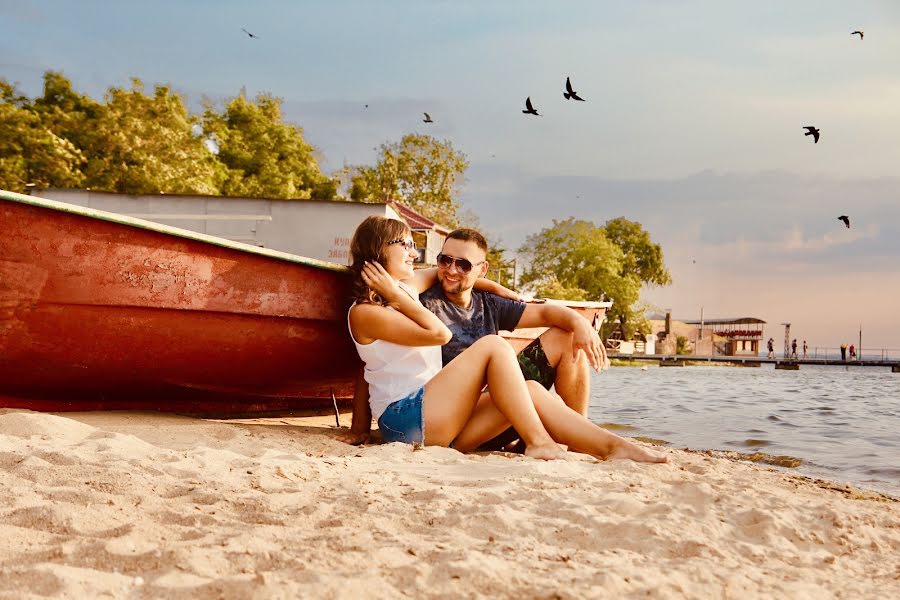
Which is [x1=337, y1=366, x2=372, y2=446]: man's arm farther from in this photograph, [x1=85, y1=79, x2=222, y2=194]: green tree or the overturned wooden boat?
[x1=85, y1=79, x2=222, y2=194]: green tree

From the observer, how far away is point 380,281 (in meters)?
3.89

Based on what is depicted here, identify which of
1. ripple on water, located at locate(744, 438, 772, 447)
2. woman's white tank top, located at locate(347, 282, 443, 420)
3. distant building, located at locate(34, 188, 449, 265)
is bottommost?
ripple on water, located at locate(744, 438, 772, 447)

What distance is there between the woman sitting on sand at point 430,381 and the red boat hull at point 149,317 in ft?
3.67

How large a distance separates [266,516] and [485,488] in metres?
0.83

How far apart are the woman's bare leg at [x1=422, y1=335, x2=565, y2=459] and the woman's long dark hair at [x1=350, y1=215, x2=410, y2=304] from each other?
0.55 metres

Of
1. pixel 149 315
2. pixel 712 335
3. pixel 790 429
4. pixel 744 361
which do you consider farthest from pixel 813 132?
pixel 712 335

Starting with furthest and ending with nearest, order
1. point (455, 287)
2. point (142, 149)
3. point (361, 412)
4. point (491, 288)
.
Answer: point (142, 149) → point (491, 288) → point (361, 412) → point (455, 287)

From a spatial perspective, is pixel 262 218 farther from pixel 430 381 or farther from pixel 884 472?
pixel 884 472

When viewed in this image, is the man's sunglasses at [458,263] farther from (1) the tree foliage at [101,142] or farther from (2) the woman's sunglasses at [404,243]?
(1) the tree foliage at [101,142]

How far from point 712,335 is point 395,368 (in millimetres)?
66767

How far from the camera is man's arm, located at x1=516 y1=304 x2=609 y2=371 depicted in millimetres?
4258

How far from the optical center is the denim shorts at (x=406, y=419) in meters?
3.86

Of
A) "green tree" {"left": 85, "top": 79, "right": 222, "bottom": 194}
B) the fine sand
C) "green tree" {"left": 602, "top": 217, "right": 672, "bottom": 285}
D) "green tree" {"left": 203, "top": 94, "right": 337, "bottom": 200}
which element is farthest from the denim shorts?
"green tree" {"left": 602, "top": 217, "right": 672, "bottom": 285}

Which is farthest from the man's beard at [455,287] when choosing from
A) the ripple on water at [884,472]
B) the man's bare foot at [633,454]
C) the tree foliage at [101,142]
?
the tree foliage at [101,142]
